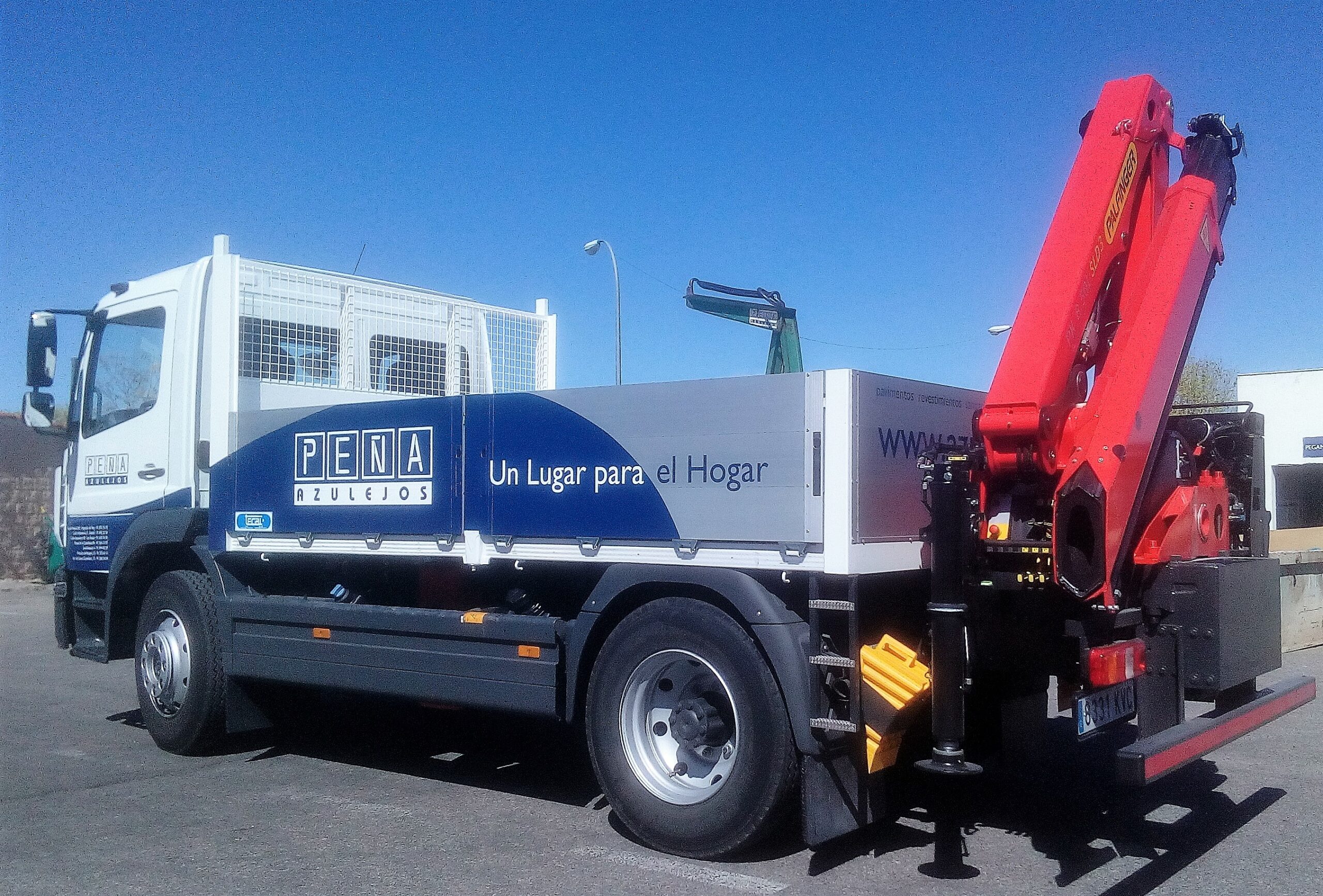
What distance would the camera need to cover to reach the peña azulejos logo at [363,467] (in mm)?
6234

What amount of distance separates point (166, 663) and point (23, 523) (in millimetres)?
18483

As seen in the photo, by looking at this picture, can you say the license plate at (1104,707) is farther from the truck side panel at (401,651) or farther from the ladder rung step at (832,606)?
the truck side panel at (401,651)

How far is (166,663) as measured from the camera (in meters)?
7.40

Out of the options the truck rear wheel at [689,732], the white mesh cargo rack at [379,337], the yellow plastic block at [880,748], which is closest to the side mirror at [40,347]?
the white mesh cargo rack at [379,337]

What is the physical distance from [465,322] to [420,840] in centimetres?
448

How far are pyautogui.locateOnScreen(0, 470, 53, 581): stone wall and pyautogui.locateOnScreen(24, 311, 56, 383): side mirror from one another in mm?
16830

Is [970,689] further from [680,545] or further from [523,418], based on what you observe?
[523,418]

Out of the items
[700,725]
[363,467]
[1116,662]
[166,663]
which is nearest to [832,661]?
[700,725]

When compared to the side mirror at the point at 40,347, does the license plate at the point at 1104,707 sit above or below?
below

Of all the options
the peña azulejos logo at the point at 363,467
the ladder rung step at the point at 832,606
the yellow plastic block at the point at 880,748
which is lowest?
the yellow plastic block at the point at 880,748

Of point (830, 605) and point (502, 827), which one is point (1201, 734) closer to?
point (830, 605)

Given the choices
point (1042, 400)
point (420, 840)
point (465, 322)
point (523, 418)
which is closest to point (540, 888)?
point (420, 840)

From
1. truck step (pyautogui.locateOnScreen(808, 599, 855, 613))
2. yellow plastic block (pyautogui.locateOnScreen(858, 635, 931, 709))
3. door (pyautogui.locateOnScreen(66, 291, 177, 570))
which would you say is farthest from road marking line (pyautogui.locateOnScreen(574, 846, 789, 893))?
door (pyautogui.locateOnScreen(66, 291, 177, 570))

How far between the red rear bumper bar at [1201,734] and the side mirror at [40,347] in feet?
23.9
